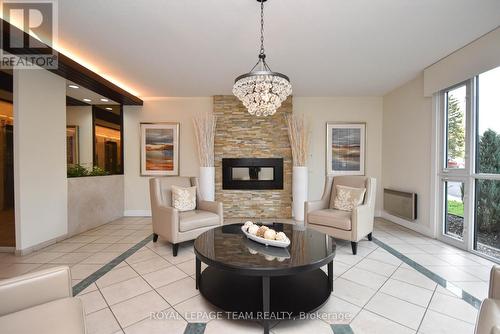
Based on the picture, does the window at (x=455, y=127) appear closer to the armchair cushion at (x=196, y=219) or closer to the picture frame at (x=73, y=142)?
the armchair cushion at (x=196, y=219)

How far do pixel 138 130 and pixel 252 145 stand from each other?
2509mm

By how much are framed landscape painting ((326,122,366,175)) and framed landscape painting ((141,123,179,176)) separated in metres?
3.31

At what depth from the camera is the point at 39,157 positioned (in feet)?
9.45

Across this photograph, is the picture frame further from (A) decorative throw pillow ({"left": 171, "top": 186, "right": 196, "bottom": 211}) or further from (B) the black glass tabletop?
(B) the black glass tabletop

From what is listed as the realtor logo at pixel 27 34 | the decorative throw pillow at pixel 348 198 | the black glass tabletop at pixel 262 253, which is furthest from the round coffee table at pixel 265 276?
the realtor logo at pixel 27 34

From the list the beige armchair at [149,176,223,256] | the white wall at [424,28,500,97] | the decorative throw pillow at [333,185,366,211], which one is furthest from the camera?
the decorative throw pillow at [333,185,366,211]

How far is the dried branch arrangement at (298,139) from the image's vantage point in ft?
14.1

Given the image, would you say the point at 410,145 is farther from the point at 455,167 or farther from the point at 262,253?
the point at 262,253

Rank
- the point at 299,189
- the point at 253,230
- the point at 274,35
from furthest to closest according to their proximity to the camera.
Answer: the point at 299,189 → the point at 274,35 → the point at 253,230

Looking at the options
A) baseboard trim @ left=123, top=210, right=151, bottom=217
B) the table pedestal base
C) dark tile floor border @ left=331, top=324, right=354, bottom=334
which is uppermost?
the table pedestal base

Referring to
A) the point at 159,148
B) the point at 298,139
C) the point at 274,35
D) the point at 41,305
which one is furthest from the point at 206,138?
the point at 41,305

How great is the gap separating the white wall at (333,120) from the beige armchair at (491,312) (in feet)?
12.0

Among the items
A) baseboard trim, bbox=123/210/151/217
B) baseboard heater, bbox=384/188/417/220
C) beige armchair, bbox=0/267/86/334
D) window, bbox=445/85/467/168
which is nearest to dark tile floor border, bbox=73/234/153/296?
beige armchair, bbox=0/267/86/334

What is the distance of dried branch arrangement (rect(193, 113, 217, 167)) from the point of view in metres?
4.36
